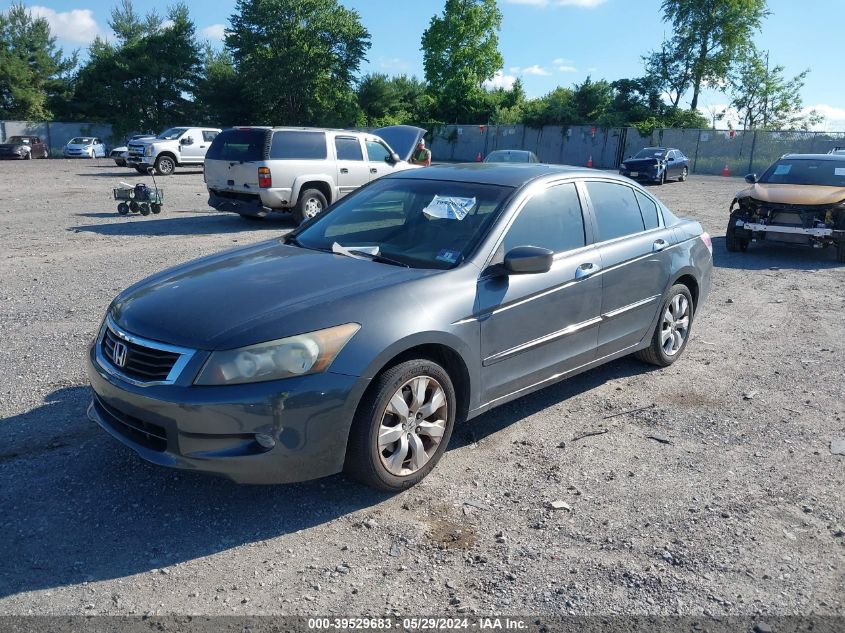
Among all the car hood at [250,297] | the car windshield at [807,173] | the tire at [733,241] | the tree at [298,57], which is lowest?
the tire at [733,241]

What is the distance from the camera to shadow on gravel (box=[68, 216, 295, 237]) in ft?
41.9

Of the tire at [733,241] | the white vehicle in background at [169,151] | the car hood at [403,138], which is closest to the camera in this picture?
the tire at [733,241]

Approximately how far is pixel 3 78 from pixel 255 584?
194ft

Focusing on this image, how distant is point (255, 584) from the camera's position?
9.93ft

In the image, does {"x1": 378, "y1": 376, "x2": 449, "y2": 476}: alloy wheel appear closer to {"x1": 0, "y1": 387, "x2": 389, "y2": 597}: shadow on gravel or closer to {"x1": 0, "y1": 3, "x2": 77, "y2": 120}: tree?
{"x1": 0, "y1": 387, "x2": 389, "y2": 597}: shadow on gravel

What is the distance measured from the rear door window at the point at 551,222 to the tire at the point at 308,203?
8.92 meters

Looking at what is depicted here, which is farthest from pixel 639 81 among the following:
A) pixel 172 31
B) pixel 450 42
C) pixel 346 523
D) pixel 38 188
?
pixel 346 523

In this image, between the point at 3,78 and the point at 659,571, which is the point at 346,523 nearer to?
the point at 659,571

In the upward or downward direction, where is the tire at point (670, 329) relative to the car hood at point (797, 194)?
downward

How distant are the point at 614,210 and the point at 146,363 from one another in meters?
3.51

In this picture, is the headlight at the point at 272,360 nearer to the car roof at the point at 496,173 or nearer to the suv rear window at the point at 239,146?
the car roof at the point at 496,173

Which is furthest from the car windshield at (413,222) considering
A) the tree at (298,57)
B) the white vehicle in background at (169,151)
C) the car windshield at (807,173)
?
the tree at (298,57)

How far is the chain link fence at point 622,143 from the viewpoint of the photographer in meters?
38.4

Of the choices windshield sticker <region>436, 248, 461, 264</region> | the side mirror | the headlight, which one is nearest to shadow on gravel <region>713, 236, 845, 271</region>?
the side mirror
